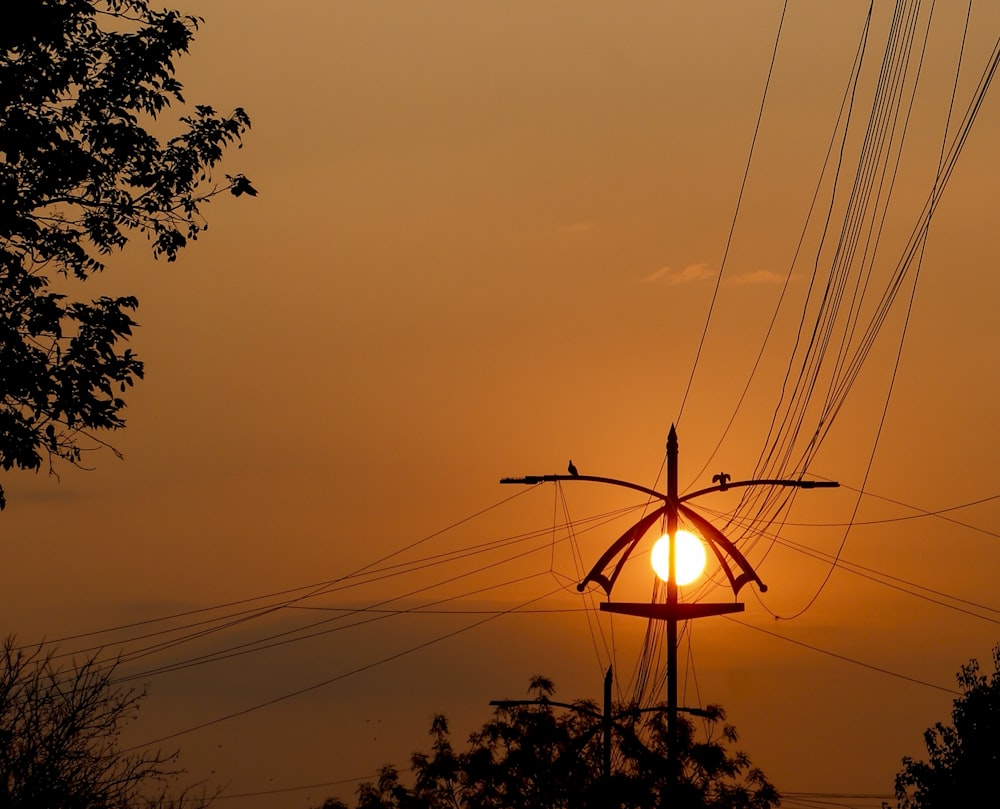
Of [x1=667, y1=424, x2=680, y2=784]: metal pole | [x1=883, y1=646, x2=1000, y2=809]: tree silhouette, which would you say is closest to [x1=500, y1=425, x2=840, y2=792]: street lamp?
[x1=667, y1=424, x2=680, y2=784]: metal pole

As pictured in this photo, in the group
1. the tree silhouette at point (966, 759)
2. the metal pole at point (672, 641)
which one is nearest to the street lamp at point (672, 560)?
the metal pole at point (672, 641)

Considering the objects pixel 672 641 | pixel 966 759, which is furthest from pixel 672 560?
pixel 966 759

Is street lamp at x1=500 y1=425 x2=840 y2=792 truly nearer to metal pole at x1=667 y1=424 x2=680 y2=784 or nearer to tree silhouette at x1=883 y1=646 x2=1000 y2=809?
metal pole at x1=667 y1=424 x2=680 y2=784

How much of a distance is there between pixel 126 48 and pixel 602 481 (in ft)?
43.2

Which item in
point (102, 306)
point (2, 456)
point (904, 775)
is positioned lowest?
point (2, 456)

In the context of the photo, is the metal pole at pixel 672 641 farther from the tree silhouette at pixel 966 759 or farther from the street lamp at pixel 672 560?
the tree silhouette at pixel 966 759

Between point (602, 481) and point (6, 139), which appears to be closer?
point (6, 139)

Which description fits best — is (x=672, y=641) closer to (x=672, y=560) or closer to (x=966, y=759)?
(x=672, y=560)

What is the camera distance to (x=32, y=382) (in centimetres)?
1844

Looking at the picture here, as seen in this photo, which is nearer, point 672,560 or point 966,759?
point 672,560

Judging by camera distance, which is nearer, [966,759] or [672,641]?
[672,641]

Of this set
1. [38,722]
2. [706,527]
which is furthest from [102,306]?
[706,527]

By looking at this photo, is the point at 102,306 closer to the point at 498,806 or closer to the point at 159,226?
the point at 159,226

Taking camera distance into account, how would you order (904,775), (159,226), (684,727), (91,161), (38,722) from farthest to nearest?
(904,775), (684,727), (38,722), (159,226), (91,161)
